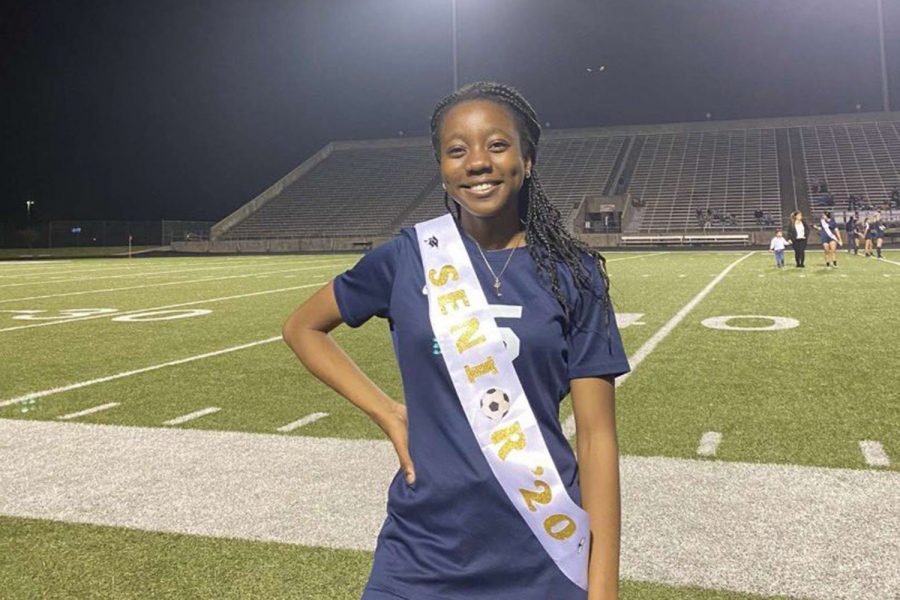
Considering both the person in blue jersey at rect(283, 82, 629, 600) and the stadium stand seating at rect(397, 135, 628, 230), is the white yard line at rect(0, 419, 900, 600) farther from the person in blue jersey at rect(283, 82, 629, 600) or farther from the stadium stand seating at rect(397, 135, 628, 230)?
the stadium stand seating at rect(397, 135, 628, 230)

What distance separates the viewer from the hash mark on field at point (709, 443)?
4078mm

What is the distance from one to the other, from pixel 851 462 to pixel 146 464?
12.2 ft

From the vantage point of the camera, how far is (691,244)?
35344 mm

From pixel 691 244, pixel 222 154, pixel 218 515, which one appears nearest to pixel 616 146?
pixel 691 244

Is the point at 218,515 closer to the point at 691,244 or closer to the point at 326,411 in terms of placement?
the point at 326,411

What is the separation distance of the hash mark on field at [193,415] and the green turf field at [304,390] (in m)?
0.06

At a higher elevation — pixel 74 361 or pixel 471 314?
pixel 471 314

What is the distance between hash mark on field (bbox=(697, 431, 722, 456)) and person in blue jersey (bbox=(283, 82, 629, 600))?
2.80 m

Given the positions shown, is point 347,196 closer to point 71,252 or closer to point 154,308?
point 71,252

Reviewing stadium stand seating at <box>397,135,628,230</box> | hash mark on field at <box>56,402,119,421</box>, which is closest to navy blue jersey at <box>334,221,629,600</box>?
hash mark on field at <box>56,402,119,421</box>

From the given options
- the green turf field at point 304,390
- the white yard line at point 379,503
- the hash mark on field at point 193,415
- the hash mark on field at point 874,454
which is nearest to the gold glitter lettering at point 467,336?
the green turf field at point 304,390

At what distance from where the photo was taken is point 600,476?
4.67 ft

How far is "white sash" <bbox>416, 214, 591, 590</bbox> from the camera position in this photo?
4.58 feet

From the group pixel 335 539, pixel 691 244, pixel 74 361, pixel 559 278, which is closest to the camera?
pixel 559 278
